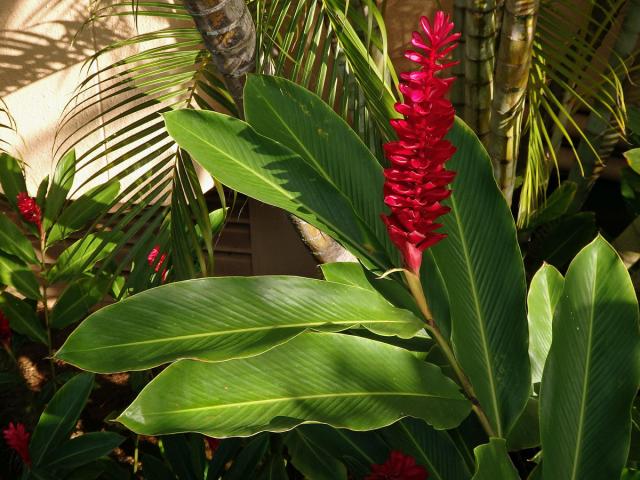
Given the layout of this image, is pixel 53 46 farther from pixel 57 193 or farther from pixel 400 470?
pixel 400 470

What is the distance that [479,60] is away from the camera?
5.29ft

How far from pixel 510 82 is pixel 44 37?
1.62 metres

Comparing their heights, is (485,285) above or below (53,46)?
below

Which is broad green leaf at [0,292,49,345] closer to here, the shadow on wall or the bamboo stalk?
the shadow on wall

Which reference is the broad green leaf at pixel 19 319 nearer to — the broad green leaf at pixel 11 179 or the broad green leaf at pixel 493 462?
the broad green leaf at pixel 11 179

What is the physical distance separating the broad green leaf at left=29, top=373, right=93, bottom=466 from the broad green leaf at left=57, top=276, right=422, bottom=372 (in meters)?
1.08

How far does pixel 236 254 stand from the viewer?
3324 mm

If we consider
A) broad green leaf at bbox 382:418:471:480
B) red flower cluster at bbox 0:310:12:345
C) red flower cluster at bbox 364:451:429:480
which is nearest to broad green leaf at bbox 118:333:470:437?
red flower cluster at bbox 364:451:429:480

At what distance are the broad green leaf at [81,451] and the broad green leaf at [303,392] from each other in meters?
1.06

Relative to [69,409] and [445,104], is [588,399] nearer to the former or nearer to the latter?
[445,104]

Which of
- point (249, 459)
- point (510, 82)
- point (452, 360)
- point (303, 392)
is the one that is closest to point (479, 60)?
point (510, 82)

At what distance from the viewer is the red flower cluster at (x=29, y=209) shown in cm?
229

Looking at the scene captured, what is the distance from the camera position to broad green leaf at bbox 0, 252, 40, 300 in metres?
2.53

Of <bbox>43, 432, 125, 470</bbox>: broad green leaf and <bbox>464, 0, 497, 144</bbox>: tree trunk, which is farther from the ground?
<bbox>464, 0, 497, 144</bbox>: tree trunk
